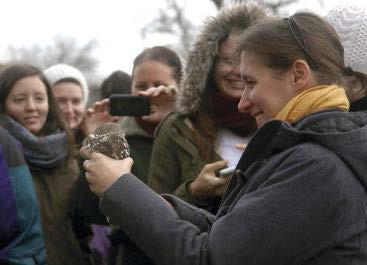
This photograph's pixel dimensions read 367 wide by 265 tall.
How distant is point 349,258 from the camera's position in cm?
171

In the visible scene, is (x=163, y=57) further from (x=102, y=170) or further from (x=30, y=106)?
(x=102, y=170)

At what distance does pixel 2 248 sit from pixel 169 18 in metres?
20.4

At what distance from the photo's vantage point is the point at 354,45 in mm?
2295

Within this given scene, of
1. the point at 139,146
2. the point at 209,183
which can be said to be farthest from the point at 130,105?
the point at 209,183

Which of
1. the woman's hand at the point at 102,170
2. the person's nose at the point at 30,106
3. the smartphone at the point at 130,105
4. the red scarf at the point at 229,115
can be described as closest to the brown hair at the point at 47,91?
the person's nose at the point at 30,106

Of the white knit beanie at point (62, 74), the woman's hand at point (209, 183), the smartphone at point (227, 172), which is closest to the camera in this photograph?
the smartphone at point (227, 172)

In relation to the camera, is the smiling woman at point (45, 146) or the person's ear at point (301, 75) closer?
the person's ear at point (301, 75)

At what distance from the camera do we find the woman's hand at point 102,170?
1923mm

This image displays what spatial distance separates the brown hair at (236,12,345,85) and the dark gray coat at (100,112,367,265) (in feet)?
0.49

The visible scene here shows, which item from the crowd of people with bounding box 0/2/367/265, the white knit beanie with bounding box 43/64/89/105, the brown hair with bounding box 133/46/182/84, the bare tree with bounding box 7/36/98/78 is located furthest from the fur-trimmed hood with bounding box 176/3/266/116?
the bare tree with bounding box 7/36/98/78

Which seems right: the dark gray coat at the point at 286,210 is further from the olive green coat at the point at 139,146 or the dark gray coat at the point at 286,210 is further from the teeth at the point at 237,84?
the olive green coat at the point at 139,146

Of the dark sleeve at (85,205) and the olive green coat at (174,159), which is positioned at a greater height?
the olive green coat at (174,159)

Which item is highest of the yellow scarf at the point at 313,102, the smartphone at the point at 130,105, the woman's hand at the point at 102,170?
the yellow scarf at the point at 313,102

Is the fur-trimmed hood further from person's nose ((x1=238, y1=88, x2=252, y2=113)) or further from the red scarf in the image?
person's nose ((x1=238, y1=88, x2=252, y2=113))
